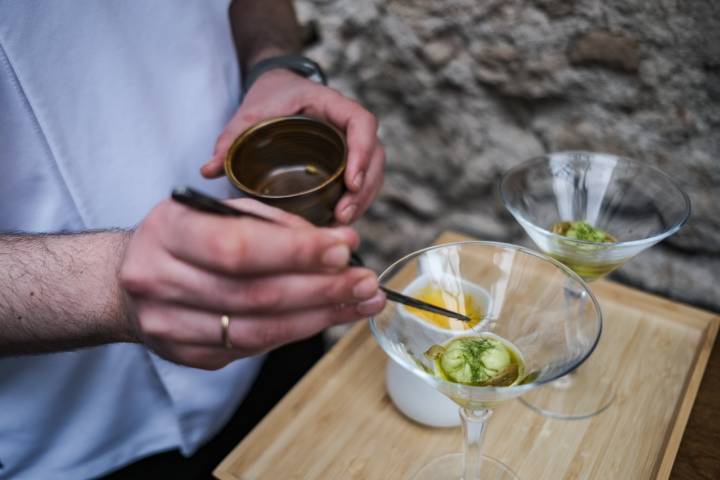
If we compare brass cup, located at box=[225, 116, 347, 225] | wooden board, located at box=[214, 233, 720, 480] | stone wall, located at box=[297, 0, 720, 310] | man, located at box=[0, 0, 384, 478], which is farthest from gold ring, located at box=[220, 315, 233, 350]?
stone wall, located at box=[297, 0, 720, 310]

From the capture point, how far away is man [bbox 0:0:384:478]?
1.53 feet

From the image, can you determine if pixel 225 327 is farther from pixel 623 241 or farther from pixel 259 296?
pixel 623 241

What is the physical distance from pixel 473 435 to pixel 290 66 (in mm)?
655

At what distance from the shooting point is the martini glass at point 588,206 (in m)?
0.81

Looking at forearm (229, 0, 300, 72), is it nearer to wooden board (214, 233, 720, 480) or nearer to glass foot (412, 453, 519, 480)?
wooden board (214, 233, 720, 480)

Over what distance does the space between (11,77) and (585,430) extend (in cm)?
89

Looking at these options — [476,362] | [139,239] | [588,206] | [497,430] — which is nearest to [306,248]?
[139,239]

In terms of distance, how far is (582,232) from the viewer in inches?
32.4

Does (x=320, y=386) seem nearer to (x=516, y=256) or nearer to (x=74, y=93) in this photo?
(x=516, y=256)

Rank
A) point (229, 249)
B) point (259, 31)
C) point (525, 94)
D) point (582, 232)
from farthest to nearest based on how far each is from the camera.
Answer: point (525, 94) < point (259, 31) < point (582, 232) < point (229, 249)

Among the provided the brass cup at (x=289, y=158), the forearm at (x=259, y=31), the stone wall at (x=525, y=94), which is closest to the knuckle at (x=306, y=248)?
the brass cup at (x=289, y=158)

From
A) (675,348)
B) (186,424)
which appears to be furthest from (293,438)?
(675,348)

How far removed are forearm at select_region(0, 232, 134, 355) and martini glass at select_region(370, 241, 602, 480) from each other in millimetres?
288

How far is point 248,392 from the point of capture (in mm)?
1007
